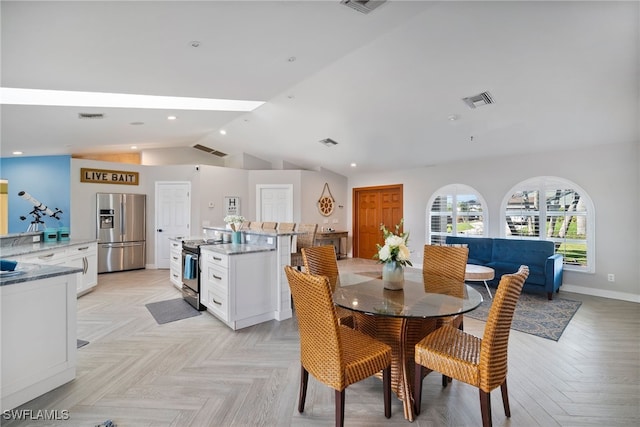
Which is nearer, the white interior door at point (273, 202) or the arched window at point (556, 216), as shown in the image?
the arched window at point (556, 216)

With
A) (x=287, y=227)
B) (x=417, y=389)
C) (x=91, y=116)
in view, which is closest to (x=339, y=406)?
(x=417, y=389)

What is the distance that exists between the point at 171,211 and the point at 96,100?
3487 millimetres

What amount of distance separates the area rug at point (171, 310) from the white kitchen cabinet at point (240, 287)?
284 millimetres

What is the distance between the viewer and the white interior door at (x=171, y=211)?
6.76m

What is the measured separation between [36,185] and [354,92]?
676 cm

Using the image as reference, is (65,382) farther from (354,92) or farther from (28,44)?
(354,92)

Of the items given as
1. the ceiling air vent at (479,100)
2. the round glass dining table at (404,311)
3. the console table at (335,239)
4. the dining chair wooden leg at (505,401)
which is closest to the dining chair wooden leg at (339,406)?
the round glass dining table at (404,311)

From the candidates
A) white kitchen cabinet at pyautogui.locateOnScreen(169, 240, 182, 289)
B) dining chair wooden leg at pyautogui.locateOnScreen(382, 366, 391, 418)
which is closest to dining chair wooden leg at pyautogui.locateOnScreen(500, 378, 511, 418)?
dining chair wooden leg at pyautogui.locateOnScreen(382, 366, 391, 418)

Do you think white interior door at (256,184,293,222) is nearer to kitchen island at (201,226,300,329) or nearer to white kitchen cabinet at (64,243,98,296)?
white kitchen cabinet at (64,243,98,296)

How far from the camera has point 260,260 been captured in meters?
3.48

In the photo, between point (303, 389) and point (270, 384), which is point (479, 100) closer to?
point (303, 389)

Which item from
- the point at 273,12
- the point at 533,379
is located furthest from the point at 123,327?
the point at 533,379

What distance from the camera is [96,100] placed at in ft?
12.0

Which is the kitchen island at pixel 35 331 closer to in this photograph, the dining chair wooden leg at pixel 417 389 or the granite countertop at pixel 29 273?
the granite countertop at pixel 29 273
